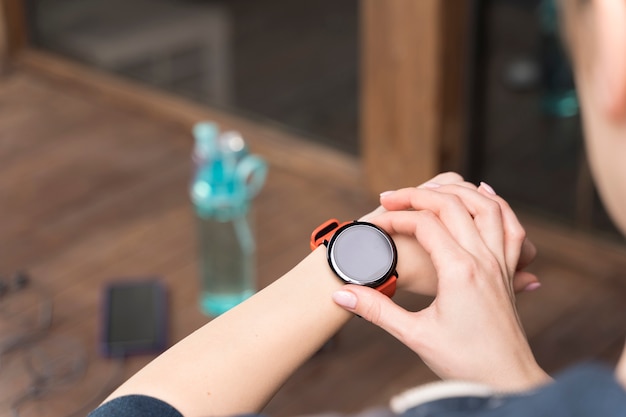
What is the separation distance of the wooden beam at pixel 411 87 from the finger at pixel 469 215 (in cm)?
151

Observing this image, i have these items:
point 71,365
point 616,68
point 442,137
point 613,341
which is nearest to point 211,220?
point 71,365

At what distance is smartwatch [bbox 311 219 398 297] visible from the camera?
845 millimetres

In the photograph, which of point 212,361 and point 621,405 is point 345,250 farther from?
point 621,405

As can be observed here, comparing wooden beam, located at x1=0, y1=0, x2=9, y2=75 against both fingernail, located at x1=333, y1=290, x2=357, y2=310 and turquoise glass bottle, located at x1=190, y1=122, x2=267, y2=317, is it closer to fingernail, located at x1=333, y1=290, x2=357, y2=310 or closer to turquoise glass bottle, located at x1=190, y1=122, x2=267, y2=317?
turquoise glass bottle, located at x1=190, y1=122, x2=267, y2=317

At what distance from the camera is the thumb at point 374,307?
794 millimetres

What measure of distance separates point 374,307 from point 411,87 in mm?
1672

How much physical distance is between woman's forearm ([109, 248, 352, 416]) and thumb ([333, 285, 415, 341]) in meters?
0.01

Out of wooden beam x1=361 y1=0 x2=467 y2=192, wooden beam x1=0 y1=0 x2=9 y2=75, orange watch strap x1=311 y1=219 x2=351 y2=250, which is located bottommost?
wooden beam x1=0 y1=0 x2=9 y2=75

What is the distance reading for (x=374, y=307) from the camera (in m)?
0.81

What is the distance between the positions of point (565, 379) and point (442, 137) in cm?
196

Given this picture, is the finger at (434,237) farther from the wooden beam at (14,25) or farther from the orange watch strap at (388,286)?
the wooden beam at (14,25)

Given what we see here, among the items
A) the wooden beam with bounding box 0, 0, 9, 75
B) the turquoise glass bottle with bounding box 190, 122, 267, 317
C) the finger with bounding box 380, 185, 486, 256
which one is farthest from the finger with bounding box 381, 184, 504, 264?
the wooden beam with bounding box 0, 0, 9, 75

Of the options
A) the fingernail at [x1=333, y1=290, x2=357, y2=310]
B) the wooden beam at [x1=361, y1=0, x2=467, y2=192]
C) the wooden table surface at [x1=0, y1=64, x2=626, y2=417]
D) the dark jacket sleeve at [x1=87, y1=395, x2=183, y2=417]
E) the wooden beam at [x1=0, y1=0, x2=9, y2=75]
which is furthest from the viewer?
the wooden beam at [x1=0, y1=0, x2=9, y2=75]

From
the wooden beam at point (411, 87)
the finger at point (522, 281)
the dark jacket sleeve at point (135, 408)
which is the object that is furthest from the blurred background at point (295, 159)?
the dark jacket sleeve at point (135, 408)
